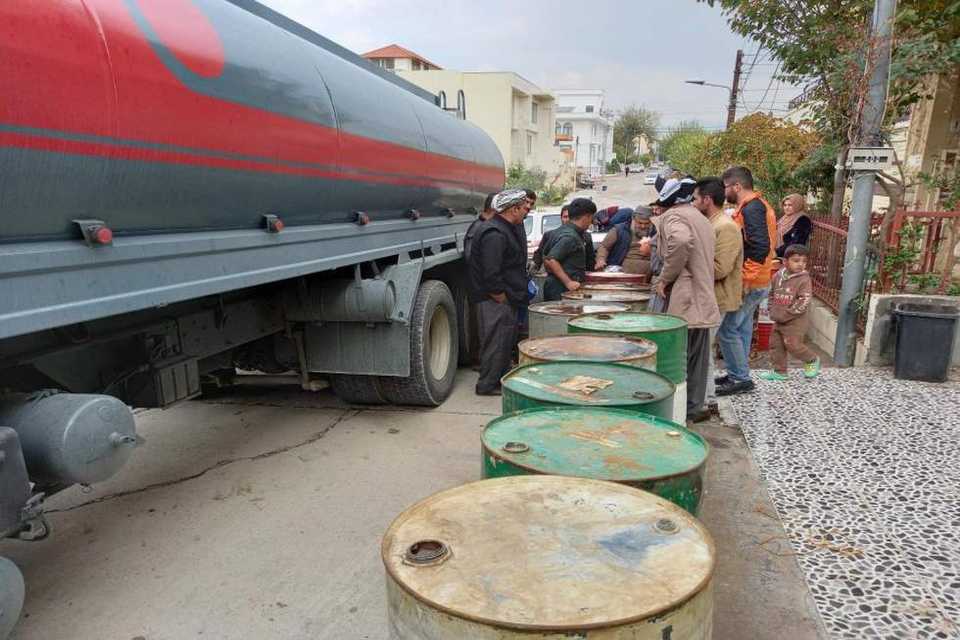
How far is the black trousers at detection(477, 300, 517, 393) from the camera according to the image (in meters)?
5.72

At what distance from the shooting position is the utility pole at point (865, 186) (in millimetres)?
6066

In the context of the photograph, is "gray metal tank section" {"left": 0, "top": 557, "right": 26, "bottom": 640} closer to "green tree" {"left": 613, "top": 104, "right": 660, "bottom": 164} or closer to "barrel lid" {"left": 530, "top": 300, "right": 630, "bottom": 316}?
"barrel lid" {"left": 530, "top": 300, "right": 630, "bottom": 316}

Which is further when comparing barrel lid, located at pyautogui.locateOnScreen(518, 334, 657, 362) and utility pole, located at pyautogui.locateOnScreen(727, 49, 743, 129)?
utility pole, located at pyautogui.locateOnScreen(727, 49, 743, 129)

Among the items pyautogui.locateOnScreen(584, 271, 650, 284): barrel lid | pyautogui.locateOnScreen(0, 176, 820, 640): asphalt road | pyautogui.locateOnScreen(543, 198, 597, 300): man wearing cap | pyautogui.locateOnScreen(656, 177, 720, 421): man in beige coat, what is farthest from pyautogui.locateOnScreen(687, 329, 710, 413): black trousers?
pyautogui.locateOnScreen(584, 271, 650, 284): barrel lid

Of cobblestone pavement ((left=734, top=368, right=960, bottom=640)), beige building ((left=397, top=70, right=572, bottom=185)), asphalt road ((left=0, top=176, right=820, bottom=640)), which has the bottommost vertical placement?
asphalt road ((left=0, top=176, right=820, bottom=640))

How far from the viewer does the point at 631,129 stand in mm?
97375

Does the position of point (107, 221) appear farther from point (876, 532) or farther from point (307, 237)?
point (876, 532)

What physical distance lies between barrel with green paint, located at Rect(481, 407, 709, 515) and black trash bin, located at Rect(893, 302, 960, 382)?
4.65 meters

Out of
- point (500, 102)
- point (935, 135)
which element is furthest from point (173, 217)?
point (500, 102)

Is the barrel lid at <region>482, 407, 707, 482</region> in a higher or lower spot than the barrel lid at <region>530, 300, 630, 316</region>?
higher

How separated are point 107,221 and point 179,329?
3.98 feet

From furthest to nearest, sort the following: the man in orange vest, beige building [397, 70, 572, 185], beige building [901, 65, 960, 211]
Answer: beige building [397, 70, 572, 185], beige building [901, 65, 960, 211], the man in orange vest

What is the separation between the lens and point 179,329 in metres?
3.47

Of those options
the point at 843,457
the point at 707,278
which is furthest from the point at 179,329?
the point at 843,457
